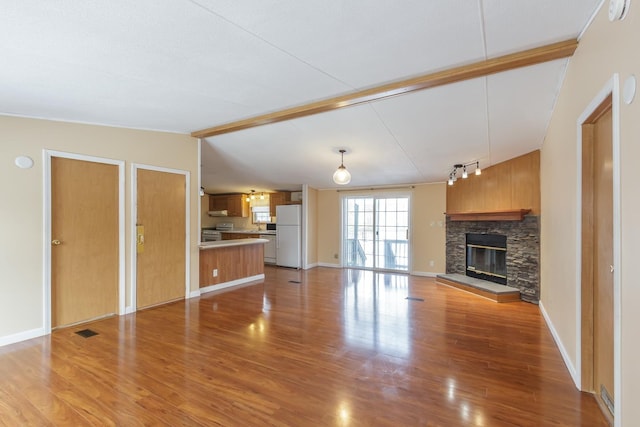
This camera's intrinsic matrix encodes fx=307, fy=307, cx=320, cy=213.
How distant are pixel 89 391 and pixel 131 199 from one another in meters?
2.44

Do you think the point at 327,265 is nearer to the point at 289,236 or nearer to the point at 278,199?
the point at 289,236

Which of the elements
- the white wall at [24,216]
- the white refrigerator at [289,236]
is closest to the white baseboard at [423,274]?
the white refrigerator at [289,236]

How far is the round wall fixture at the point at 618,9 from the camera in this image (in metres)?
1.40

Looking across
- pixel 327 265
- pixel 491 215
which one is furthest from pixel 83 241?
pixel 491 215

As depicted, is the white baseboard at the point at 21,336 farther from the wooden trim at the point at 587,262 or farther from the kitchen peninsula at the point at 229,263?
the wooden trim at the point at 587,262

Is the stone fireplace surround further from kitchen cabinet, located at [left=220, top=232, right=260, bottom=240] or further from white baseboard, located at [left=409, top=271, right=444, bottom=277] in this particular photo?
kitchen cabinet, located at [left=220, top=232, right=260, bottom=240]

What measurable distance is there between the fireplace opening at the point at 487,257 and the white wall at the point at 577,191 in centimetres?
137

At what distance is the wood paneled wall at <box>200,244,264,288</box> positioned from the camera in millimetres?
5067

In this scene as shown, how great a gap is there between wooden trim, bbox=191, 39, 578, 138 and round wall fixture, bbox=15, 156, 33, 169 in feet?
7.13

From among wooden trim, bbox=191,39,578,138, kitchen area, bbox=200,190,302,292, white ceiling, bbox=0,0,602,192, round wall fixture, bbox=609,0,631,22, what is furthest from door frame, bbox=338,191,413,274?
round wall fixture, bbox=609,0,631,22

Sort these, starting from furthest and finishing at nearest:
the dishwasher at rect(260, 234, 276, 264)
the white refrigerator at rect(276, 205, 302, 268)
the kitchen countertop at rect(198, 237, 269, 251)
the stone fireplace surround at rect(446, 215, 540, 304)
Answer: the dishwasher at rect(260, 234, 276, 264) < the white refrigerator at rect(276, 205, 302, 268) < the kitchen countertop at rect(198, 237, 269, 251) < the stone fireplace surround at rect(446, 215, 540, 304)

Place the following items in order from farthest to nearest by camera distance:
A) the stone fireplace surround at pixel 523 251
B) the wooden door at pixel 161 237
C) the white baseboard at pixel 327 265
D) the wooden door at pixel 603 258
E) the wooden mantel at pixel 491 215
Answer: the white baseboard at pixel 327 265 < the wooden mantel at pixel 491 215 < the stone fireplace surround at pixel 523 251 < the wooden door at pixel 161 237 < the wooden door at pixel 603 258

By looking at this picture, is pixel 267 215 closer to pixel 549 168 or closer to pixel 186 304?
pixel 186 304

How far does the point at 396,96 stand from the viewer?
3006mm
